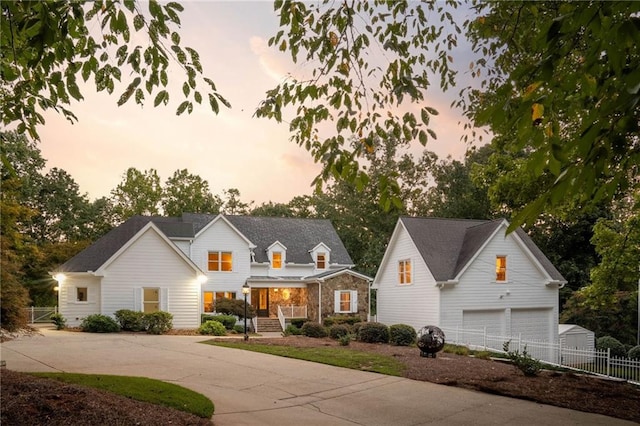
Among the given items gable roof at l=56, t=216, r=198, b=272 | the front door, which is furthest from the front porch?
gable roof at l=56, t=216, r=198, b=272

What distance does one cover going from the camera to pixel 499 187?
47.7 ft

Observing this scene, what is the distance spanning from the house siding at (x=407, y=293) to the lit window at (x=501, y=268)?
387cm

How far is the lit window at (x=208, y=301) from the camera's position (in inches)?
1245

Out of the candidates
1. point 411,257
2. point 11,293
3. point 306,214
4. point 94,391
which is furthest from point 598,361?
point 306,214

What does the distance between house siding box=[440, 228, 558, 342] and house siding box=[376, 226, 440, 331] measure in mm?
863

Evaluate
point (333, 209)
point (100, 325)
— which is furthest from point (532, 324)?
point (333, 209)

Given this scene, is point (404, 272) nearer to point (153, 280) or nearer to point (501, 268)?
point (501, 268)

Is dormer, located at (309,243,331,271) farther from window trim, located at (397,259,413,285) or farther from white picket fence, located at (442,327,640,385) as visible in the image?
white picket fence, located at (442,327,640,385)

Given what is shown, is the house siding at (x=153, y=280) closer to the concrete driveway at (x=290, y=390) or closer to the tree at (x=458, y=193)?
the concrete driveway at (x=290, y=390)

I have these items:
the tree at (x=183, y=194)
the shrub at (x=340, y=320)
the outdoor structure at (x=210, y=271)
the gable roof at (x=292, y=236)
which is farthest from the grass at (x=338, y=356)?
the tree at (x=183, y=194)

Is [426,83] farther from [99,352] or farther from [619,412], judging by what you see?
[99,352]

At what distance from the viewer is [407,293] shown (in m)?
26.7

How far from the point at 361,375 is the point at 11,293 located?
8365 millimetres

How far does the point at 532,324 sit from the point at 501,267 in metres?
3.38
